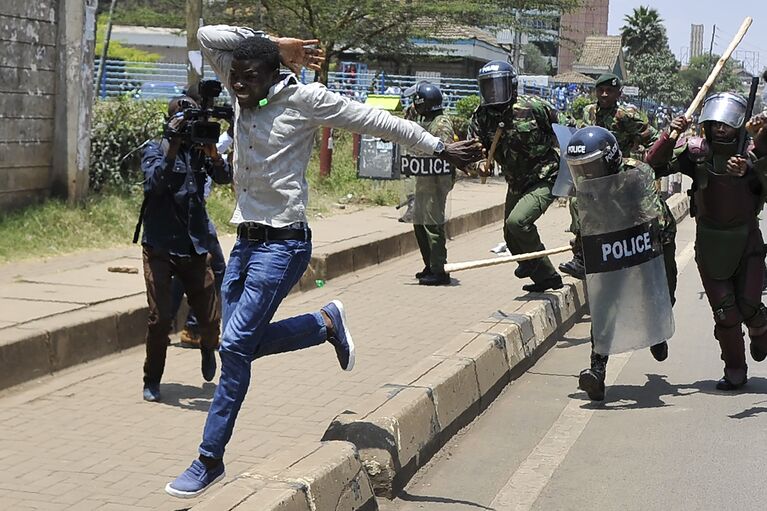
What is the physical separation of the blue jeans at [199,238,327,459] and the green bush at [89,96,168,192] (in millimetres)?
8379

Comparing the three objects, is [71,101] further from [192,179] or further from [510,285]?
[192,179]

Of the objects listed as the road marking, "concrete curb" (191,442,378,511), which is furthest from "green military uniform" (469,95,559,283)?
"concrete curb" (191,442,378,511)

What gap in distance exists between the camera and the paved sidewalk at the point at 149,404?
5.36 metres

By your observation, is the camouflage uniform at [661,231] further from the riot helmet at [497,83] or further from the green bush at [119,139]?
the green bush at [119,139]

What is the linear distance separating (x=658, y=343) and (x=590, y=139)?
124 centimetres

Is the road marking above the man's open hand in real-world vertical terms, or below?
below

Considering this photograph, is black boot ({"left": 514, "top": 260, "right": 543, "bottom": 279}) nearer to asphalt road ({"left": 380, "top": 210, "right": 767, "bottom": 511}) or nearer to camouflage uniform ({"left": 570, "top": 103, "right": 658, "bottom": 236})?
camouflage uniform ({"left": 570, "top": 103, "right": 658, "bottom": 236})

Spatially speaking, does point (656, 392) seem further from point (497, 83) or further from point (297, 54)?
point (297, 54)

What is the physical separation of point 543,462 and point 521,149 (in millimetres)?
4085

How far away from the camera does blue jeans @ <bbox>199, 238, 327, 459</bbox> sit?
4871 mm

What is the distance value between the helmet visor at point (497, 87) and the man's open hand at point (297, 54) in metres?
3.50

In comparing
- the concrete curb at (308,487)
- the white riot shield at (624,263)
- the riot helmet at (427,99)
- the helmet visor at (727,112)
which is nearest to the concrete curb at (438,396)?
the concrete curb at (308,487)

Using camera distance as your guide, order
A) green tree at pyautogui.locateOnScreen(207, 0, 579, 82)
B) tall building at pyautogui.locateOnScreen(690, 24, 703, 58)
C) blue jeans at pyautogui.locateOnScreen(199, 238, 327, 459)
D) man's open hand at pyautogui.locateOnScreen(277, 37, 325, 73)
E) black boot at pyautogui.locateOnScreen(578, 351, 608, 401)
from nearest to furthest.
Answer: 1. blue jeans at pyautogui.locateOnScreen(199, 238, 327, 459)
2. man's open hand at pyautogui.locateOnScreen(277, 37, 325, 73)
3. black boot at pyautogui.locateOnScreen(578, 351, 608, 401)
4. green tree at pyautogui.locateOnScreen(207, 0, 579, 82)
5. tall building at pyautogui.locateOnScreen(690, 24, 703, 58)

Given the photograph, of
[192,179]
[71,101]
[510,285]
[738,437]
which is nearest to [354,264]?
[510,285]
